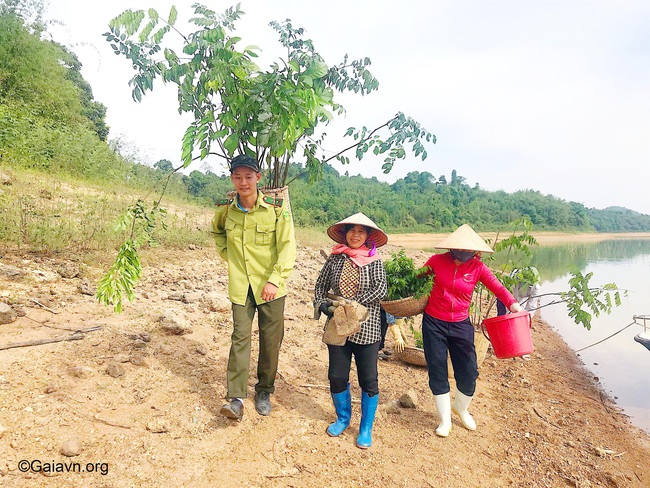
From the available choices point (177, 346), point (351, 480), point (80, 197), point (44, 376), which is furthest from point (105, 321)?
point (80, 197)

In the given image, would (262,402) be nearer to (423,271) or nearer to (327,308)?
(327,308)

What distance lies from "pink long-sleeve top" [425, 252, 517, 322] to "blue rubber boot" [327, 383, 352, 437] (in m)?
0.91

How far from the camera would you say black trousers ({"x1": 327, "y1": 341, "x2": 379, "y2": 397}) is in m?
2.84

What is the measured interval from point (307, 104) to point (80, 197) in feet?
24.1

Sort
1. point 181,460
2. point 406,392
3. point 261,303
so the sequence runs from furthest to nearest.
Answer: point 406,392, point 261,303, point 181,460

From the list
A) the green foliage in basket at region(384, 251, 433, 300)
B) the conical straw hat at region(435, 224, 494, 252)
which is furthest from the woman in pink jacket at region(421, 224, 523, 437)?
the green foliage in basket at region(384, 251, 433, 300)

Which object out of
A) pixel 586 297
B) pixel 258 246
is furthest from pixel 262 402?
pixel 586 297

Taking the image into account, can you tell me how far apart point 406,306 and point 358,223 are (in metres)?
0.84

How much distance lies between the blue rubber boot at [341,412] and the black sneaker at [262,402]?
48 centimetres

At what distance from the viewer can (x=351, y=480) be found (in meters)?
2.47

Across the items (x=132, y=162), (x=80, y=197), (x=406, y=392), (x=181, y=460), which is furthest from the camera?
(x=132, y=162)

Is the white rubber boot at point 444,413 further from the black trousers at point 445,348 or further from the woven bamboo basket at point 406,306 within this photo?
the woven bamboo basket at point 406,306

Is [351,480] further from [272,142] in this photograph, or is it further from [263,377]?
[272,142]

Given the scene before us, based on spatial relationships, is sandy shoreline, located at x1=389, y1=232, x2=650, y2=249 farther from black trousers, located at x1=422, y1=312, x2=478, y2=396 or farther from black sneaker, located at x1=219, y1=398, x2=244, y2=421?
black sneaker, located at x1=219, y1=398, x2=244, y2=421
